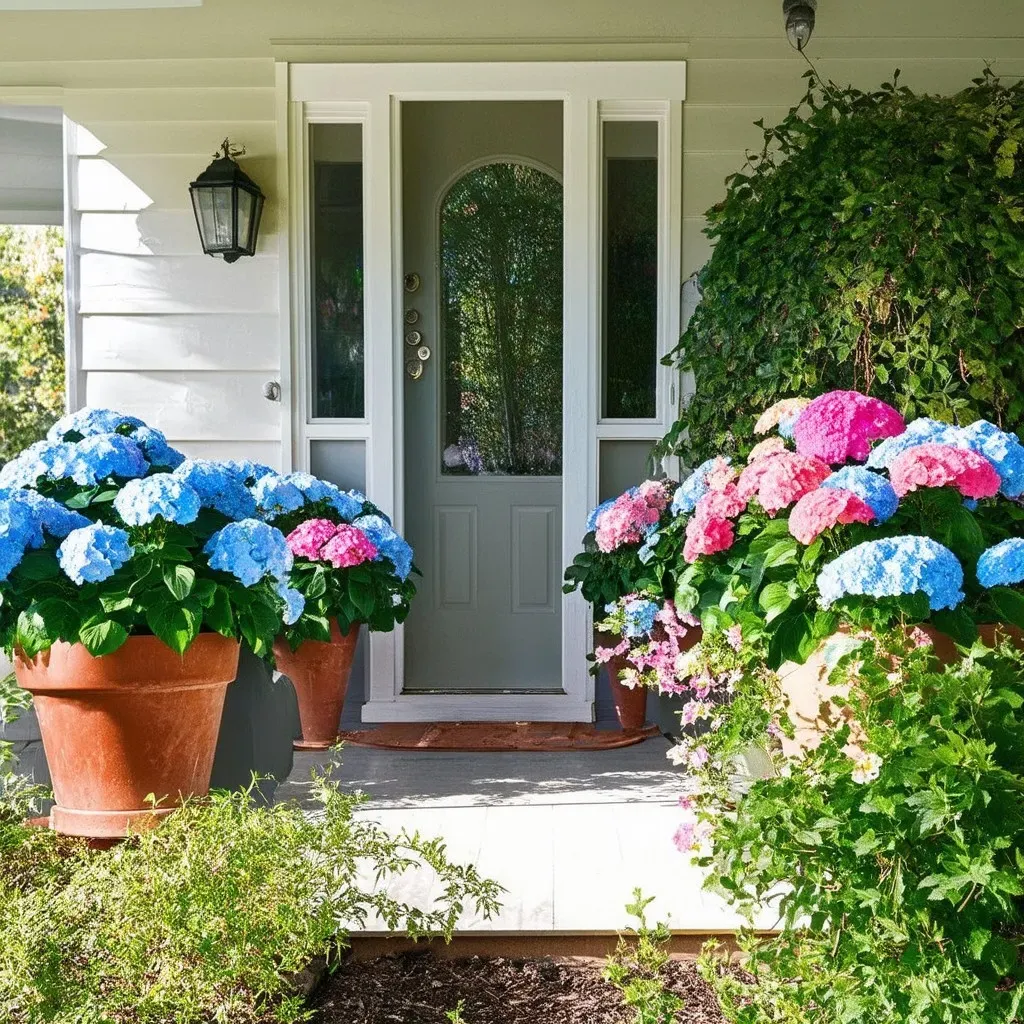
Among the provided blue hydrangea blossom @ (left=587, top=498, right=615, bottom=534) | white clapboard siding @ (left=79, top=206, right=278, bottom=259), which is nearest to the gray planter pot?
blue hydrangea blossom @ (left=587, top=498, right=615, bottom=534)

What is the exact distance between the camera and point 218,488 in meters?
2.03

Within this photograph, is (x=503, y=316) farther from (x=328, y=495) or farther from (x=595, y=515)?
(x=328, y=495)

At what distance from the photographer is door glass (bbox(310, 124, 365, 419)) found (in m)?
4.14

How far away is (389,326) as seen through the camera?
409 cm

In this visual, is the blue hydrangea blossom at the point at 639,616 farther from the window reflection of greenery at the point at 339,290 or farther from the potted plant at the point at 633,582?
the window reflection of greenery at the point at 339,290

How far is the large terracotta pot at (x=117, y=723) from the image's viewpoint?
6.22 feet

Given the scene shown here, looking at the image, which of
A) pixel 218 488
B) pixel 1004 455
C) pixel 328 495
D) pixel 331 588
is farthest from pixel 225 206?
pixel 1004 455

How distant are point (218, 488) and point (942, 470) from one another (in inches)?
46.4

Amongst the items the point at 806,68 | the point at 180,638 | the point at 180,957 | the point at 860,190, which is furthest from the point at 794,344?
the point at 180,957

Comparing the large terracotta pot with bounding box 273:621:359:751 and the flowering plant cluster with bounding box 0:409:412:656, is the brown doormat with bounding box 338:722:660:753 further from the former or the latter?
the flowering plant cluster with bounding box 0:409:412:656

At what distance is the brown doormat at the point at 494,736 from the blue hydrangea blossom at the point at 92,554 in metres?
2.00

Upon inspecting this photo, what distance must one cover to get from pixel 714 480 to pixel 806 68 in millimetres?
2042

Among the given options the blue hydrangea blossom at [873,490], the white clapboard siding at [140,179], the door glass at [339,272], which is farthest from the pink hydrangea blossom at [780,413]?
the white clapboard siding at [140,179]

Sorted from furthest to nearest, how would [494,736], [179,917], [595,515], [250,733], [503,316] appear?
[503,316], [494,736], [595,515], [250,733], [179,917]
